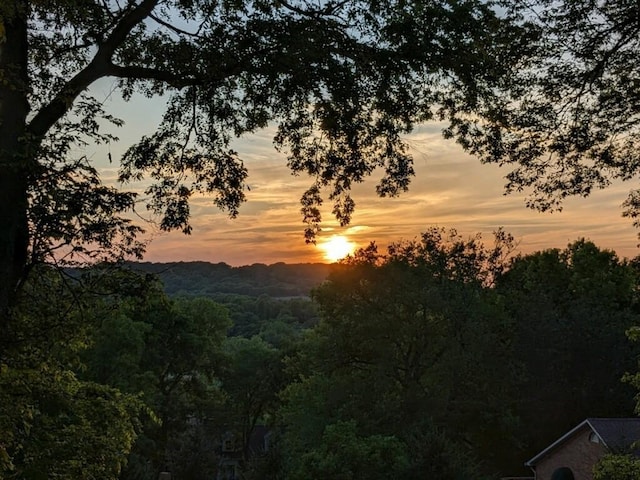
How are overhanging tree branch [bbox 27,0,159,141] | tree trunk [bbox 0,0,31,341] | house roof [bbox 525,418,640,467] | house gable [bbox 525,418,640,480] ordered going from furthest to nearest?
1. house gable [bbox 525,418,640,480]
2. house roof [bbox 525,418,640,467]
3. overhanging tree branch [bbox 27,0,159,141]
4. tree trunk [bbox 0,0,31,341]

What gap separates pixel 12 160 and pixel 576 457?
2614 centimetres

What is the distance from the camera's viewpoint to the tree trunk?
629 cm

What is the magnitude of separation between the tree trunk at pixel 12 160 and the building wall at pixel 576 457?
930 inches

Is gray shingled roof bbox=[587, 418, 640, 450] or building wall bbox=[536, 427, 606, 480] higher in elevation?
gray shingled roof bbox=[587, 418, 640, 450]

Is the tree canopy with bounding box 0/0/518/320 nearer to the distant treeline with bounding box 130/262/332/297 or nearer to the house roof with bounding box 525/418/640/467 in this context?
the house roof with bounding box 525/418/640/467

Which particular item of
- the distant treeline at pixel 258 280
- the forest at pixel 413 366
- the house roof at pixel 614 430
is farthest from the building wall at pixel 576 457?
the distant treeline at pixel 258 280

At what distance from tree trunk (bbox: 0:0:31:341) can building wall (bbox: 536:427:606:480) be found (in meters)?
23.6

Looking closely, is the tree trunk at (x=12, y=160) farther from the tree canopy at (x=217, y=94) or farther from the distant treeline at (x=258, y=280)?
the distant treeline at (x=258, y=280)

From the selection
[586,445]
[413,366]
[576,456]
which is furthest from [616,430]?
[413,366]

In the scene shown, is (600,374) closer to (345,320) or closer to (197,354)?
(345,320)

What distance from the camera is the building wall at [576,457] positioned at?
2509 centimetres

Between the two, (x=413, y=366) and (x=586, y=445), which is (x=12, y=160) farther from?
(x=586, y=445)

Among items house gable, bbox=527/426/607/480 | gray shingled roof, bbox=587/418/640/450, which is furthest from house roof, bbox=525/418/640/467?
house gable, bbox=527/426/607/480

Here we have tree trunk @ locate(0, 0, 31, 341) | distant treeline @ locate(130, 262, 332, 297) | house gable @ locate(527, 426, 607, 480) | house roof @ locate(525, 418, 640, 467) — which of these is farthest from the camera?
distant treeline @ locate(130, 262, 332, 297)
